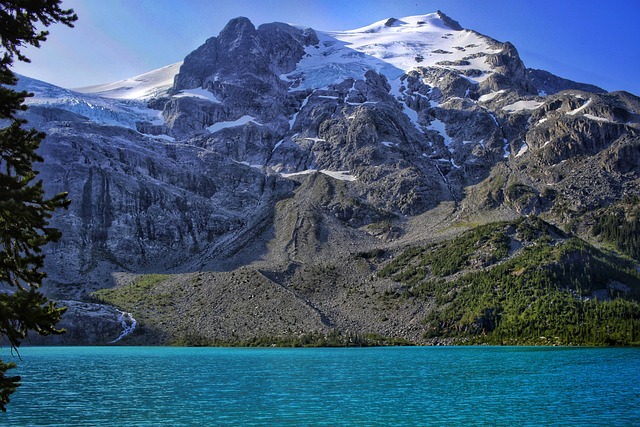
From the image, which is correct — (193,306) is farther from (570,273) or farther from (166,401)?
(166,401)

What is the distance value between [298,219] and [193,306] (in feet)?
168

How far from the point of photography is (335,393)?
39.8m

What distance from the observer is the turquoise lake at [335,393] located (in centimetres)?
3039

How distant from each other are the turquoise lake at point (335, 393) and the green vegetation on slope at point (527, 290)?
1136 inches

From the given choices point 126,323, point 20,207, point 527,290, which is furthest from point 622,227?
point 20,207

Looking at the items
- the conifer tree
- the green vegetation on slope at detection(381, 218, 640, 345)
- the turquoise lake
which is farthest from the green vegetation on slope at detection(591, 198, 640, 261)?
the conifer tree

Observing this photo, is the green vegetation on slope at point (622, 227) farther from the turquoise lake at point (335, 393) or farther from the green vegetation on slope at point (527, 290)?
the turquoise lake at point (335, 393)

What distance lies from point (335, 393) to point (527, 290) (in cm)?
7255

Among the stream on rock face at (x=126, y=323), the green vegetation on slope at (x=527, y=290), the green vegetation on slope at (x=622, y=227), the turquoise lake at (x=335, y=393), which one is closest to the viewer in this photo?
the turquoise lake at (x=335, y=393)

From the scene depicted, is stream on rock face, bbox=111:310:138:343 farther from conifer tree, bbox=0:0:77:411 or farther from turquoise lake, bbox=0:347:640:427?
conifer tree, bbox=0:0:77:411

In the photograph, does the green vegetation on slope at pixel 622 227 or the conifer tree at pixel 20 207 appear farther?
the green vegetation on slope at pixel 622 227

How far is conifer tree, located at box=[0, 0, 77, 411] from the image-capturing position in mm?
11828

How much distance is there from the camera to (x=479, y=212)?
533ft

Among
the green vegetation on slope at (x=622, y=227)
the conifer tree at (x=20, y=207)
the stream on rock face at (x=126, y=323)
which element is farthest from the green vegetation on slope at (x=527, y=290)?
the conifer tree at (x=20, y=207)
